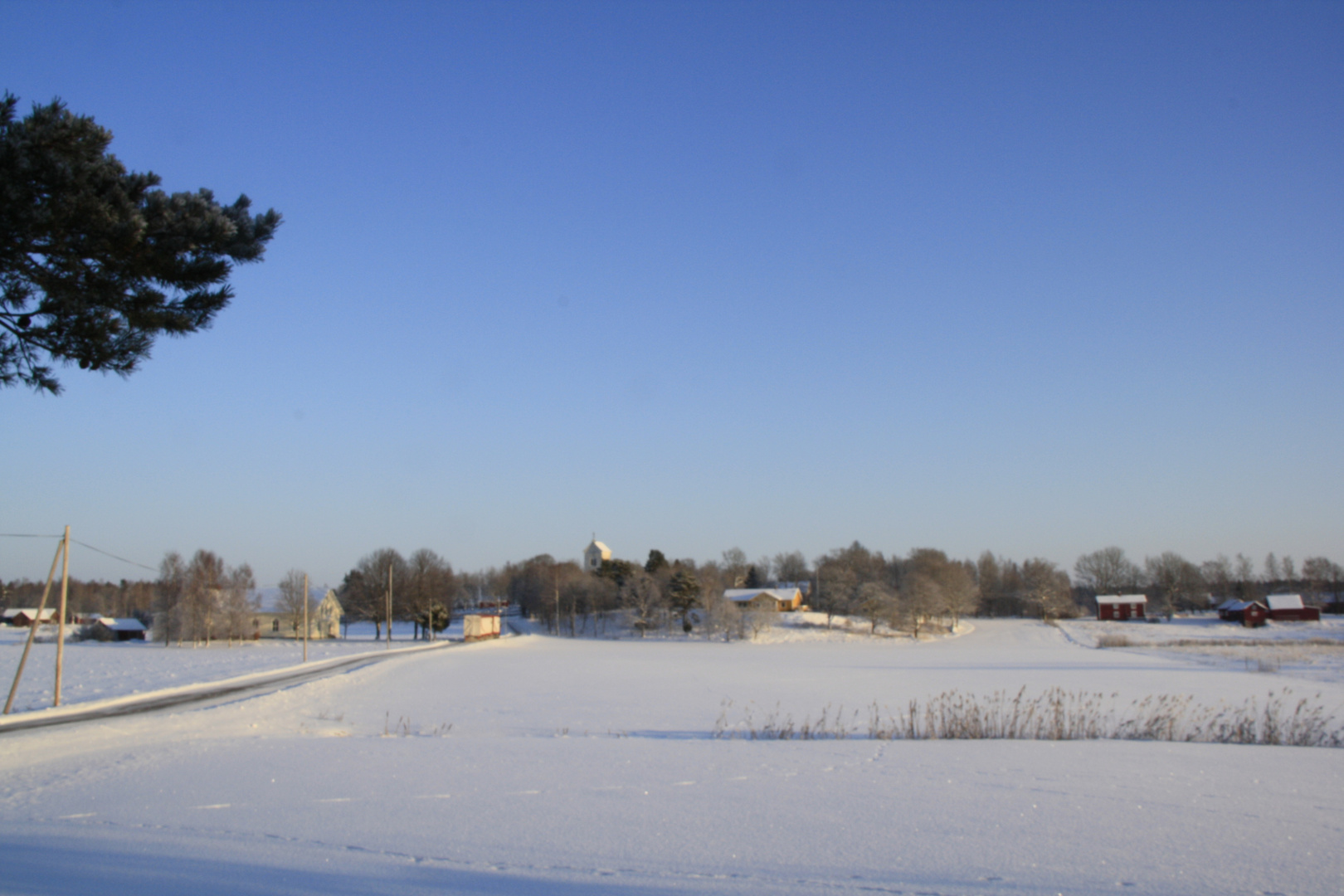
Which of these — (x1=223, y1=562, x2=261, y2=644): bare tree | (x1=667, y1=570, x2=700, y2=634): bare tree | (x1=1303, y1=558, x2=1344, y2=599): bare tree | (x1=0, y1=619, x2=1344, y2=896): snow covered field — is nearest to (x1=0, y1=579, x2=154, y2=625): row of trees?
(x1=223, y1=562, x2=261, y2=644): bare tree

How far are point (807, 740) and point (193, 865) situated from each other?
826 cm

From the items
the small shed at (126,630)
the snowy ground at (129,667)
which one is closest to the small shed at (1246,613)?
the snowy ground at (129,667)

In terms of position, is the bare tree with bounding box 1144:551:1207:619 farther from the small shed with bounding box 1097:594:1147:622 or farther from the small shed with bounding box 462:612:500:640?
the small shed with bounding box 462:612:500:640

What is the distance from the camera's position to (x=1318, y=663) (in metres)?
37.8

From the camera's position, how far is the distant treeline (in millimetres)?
68688

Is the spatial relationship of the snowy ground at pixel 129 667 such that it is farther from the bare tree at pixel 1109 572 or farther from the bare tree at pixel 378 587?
the bare tree at pixel 1109 572

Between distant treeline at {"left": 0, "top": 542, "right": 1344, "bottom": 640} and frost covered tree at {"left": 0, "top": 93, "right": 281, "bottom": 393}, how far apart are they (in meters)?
63.1

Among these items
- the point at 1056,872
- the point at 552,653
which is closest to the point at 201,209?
the point at 1056,872

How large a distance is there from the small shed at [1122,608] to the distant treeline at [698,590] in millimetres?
4644

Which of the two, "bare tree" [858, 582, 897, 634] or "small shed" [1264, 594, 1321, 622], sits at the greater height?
"bare tree" [858, 582, 897, 634]

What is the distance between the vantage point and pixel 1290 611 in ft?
300

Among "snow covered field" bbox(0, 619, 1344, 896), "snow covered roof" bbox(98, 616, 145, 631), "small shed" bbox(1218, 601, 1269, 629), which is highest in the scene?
"snow covered field" bbox(0, 619, 1344, 896)

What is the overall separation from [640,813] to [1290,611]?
369ft

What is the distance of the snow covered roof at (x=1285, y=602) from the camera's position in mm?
92000
